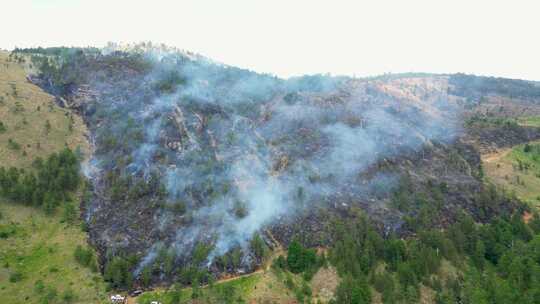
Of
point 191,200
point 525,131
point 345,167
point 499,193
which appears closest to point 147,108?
point 191,200

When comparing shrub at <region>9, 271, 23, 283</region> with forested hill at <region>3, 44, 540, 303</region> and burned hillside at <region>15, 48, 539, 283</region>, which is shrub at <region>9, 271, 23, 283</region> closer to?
forested hill at <region>3, 44, 540, 303</region>

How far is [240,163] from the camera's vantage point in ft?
277

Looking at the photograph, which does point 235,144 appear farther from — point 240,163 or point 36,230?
point 36,230

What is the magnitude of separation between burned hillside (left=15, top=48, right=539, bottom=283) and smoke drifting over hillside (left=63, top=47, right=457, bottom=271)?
27cm

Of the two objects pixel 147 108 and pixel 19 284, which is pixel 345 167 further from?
pixel 19 284

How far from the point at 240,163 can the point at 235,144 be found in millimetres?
7360

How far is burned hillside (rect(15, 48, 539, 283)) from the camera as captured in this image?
2685 inches

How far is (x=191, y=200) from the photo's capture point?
7412 centimetres

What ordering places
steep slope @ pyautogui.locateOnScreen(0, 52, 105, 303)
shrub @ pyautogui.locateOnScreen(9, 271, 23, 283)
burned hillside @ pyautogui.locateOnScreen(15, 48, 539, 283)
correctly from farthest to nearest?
burned hillside @ pyautogui.locateOnScreen(15, 48, 539, 283)
shrub @ pyautogui.locateOnScreen(9, 271, 23, 283)
steep slope @ pyautogui.locateOnScreen(0, 52, 105, 303)

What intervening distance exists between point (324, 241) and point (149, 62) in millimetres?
81619

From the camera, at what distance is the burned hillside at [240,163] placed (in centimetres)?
6819

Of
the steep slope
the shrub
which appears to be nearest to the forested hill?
the steep slope

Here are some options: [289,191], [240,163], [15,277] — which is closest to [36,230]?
[15,277]

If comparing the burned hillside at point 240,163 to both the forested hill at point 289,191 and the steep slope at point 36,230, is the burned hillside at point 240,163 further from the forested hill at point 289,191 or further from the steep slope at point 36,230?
the steep slope at point 36,230
